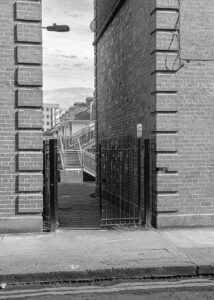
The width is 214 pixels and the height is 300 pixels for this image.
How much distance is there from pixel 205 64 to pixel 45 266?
557cm

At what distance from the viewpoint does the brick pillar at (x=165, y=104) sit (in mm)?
10109

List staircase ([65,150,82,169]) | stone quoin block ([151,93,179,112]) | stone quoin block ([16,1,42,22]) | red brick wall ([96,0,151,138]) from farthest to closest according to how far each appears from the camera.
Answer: staircase ([65,150,82,169])
red brick wall ([96,0,151,138])
stone quoin block ([151,93,179,112])
stone quoin block ([16,1,42,22])

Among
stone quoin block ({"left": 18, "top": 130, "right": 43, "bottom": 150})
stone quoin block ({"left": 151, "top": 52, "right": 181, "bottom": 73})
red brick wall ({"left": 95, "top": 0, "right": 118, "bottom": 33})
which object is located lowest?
stone quoin block ({"left": 18, "top": 130, "right": 43, "bottom": 150})

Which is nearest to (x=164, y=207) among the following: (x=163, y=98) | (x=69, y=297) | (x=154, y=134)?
(x=154, y=134)

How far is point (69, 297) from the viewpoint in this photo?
6.22 m

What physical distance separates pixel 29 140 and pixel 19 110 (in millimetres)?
628

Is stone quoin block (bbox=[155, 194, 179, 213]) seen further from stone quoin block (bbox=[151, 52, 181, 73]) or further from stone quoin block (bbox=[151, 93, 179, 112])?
stone quoin block (bbox=[151, 52, 181, 73])

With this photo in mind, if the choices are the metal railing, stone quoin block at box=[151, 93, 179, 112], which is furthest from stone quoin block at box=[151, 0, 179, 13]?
the metal railing

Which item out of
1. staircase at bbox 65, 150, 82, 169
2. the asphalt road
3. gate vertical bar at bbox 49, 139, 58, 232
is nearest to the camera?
the asphalt road

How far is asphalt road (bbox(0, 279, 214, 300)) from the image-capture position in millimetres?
6207

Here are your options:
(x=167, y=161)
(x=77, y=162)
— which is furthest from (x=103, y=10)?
(x=77, y=162)

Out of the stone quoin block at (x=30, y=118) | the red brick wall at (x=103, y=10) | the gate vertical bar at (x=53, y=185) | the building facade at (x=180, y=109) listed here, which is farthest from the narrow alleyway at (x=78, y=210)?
the red brick wall at (x=103, y=10)

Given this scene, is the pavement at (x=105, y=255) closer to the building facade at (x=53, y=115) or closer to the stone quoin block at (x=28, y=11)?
the stone quoin block at (x=28, y=11)

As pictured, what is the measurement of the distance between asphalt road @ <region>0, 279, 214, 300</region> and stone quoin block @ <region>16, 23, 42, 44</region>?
5119mm
